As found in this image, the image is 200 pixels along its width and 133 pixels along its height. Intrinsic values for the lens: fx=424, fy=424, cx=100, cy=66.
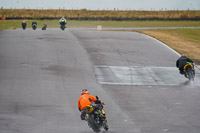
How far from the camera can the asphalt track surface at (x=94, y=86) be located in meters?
14.1

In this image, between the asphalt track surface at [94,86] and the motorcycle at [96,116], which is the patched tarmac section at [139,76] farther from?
the motorcycle at [96,116]

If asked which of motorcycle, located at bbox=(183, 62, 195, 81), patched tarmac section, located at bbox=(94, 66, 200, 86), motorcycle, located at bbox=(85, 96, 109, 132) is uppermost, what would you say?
motorcycle, located at bbox=(85, 96, 109, 132)

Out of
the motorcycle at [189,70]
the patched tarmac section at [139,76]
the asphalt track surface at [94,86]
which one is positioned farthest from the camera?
the motorcycle at [189,70]

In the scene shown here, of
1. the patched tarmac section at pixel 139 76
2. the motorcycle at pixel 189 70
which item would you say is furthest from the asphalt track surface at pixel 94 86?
the motorcycle at pixel 189 70

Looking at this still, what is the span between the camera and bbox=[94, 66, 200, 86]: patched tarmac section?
71.8 feet

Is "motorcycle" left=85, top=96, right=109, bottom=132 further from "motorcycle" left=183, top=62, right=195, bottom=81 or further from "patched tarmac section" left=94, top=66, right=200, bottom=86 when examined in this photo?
A: "motorcycle" left=183, top=62, right=195, bottom=81

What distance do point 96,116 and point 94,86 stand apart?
8.07 metres

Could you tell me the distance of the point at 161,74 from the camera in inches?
944

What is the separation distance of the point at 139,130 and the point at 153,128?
1.88 feet

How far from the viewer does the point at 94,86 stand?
20.5 metres

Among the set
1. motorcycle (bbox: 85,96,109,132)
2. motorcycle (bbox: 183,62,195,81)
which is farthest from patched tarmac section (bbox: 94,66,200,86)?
motorcycle (bbox: 85,96,109,132)

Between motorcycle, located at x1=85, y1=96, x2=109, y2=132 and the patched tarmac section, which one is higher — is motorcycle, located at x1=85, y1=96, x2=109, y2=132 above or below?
above

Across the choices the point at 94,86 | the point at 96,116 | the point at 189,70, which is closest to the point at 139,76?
the point at 189,70

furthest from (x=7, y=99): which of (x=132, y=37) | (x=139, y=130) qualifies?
(x=132, y=37)
